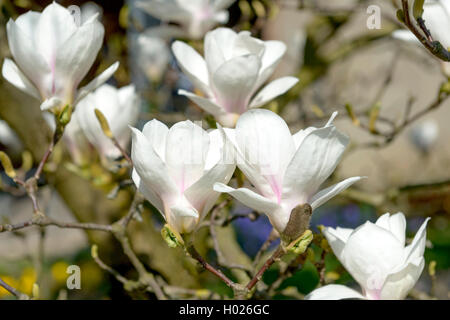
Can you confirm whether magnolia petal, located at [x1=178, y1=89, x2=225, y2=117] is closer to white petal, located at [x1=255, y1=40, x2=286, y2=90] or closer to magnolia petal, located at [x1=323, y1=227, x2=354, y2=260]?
white petal, located at [x1=255, y1=40, x2=286, y2=90]

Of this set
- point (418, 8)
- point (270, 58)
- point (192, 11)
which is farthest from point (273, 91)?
point (192, 11)

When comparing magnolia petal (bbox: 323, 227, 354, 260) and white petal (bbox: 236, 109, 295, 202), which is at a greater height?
white petal (bbox: 236, 109, 295, 202)

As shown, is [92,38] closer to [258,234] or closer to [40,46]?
[40,46]

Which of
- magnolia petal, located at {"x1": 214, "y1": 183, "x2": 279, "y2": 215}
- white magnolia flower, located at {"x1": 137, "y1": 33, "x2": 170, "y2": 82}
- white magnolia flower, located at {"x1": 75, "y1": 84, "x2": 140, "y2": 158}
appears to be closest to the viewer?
magnolia petal, located at {"x1": 214, "y1": 183, "x2": 279, "y2": 215}

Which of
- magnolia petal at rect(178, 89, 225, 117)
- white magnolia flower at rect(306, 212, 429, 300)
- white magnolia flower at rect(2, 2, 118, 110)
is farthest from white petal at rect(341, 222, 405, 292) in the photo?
white magnolia flower at rect(2, 2, 118, 110)

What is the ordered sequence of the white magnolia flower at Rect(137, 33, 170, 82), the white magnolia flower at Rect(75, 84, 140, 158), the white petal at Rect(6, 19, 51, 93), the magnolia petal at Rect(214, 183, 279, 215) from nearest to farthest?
the magnolia petal at Rect(214, 183, 279, 215), the white petal at Rect(6, 19, 51, 93), the white magnolia flower at Rect(75, 84, 140, 158), the white magnolia flower at Rect(137, 33, 170, 82)

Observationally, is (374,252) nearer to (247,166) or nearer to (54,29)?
(247,166)

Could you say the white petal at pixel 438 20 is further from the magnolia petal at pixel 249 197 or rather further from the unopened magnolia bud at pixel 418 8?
the magnolia petal at pixel 249 197

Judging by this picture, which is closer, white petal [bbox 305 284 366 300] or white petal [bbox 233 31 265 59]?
white petal [bbox 305 284 366 300]
